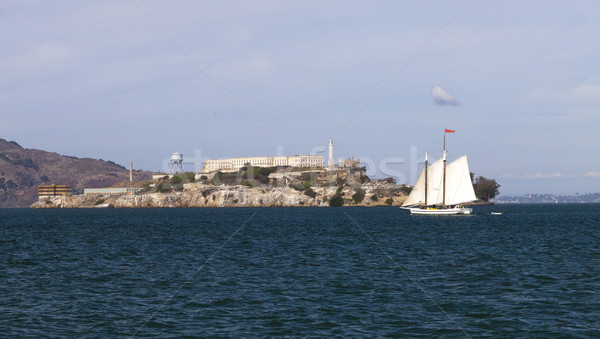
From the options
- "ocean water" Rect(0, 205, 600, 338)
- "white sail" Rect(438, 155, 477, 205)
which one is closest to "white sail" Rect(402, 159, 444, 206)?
"white sail" Rect(438, 155, 477, 205)

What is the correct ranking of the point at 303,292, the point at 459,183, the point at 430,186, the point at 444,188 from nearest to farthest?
the point at 303,292, the point at 459,183, the point at 444,188, the point at 430,186

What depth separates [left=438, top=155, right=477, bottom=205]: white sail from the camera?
5443 inches

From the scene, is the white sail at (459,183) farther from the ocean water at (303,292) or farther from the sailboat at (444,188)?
the ocean water at (303,292)

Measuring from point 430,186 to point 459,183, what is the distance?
452 inches

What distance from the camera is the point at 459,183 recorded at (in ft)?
467

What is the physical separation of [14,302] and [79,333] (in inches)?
389

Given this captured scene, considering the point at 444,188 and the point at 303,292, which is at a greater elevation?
the point at 444,188

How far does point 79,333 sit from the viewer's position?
28.1 meters

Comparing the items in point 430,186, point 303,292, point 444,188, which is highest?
point 430,186

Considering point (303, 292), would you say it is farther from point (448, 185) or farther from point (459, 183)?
point (448, 185)

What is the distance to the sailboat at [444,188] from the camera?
459 ft

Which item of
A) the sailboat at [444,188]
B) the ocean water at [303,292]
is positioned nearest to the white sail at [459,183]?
the sailboat at [444,188]

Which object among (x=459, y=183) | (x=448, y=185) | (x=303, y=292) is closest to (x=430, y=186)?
(x=448, y=185)

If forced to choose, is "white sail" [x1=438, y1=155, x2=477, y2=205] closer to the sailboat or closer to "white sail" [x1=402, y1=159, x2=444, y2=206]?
the sailboat
